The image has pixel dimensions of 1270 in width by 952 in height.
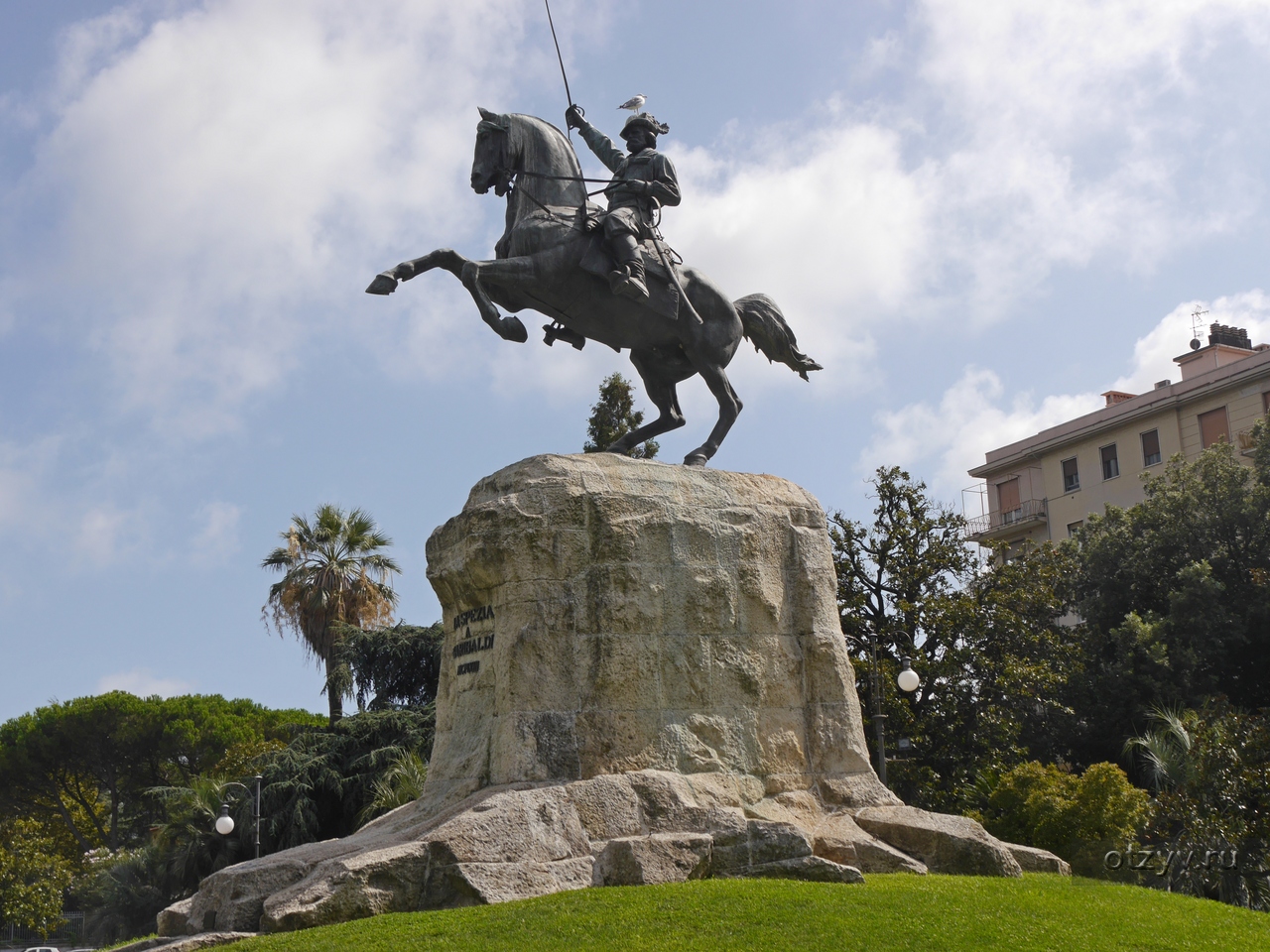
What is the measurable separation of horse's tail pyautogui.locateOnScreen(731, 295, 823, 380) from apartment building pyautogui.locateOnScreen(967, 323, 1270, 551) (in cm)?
2414

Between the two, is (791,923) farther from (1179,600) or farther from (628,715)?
(1179,600)

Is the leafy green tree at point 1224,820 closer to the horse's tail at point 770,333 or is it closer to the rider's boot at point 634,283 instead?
the horse's tail at point 770,333

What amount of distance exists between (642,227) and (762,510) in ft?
10.9

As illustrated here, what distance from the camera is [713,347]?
13922 mm

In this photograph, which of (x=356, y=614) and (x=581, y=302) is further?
(x=356, y=614)

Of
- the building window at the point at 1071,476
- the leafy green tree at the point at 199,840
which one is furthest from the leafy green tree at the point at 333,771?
the building window at the point at 1071,476

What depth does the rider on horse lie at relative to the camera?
1271 centimetres

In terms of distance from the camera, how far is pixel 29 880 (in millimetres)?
38188

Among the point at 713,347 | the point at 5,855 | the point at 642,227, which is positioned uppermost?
the point at 642,227

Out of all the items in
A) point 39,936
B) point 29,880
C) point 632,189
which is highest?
point 632,189

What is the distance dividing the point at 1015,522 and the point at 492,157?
124 ft

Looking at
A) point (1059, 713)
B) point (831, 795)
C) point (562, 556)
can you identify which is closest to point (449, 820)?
point (562, 556)

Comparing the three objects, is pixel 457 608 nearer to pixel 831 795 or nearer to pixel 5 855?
pixel 831 795

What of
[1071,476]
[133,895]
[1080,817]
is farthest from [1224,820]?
[1071,476]
